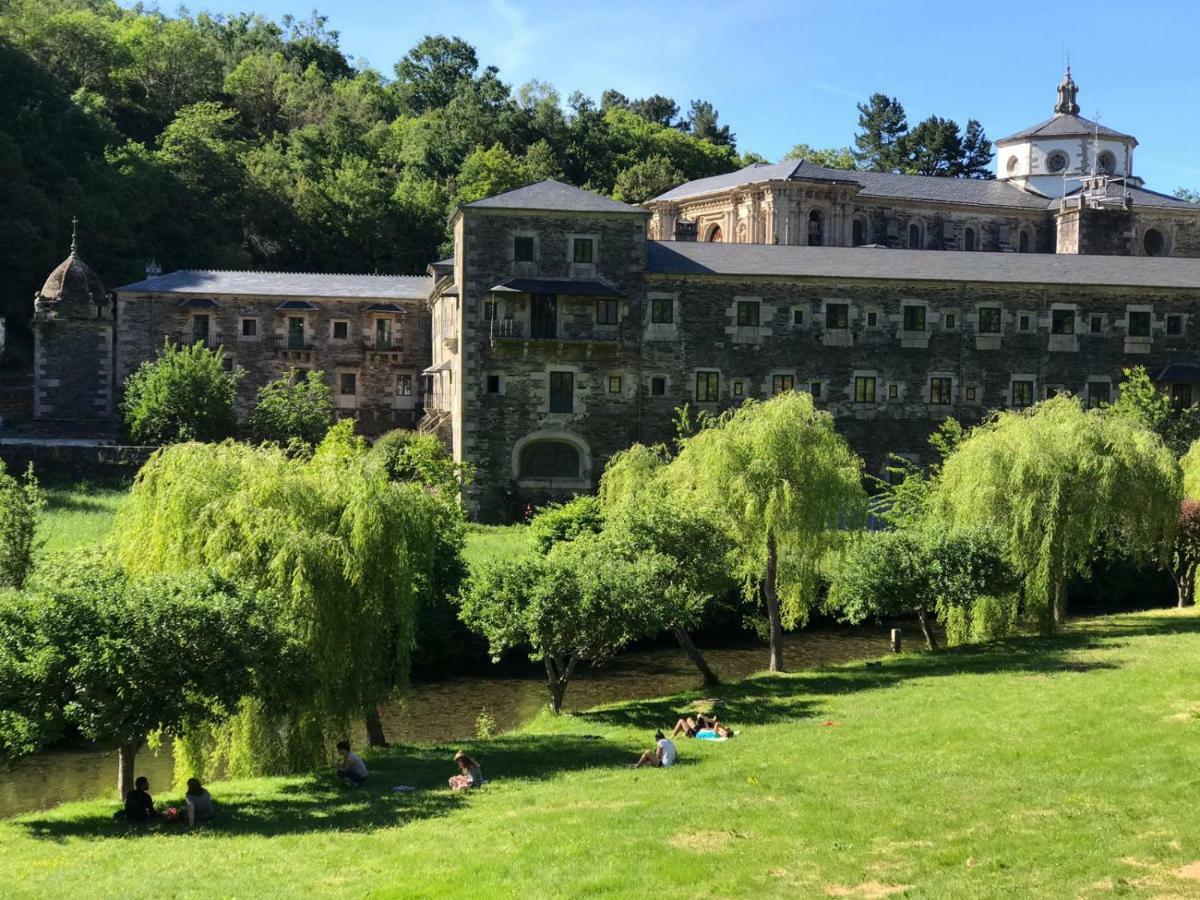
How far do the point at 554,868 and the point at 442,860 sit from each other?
1463 millimetres

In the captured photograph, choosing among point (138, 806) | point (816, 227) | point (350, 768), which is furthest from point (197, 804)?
point (816, 227)

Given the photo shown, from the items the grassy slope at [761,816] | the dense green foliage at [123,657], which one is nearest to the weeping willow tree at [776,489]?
the grassy slope at [761,816]

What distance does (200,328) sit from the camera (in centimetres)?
5484

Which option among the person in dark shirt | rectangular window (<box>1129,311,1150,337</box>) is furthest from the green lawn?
rectangular window (<box>1129,311,1150,337</box>)

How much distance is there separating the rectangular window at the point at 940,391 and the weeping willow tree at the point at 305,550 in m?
29.5

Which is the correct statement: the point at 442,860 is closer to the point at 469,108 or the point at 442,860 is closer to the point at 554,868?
the point at 554,868

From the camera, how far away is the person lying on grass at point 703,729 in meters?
23.5

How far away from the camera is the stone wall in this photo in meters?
54.5

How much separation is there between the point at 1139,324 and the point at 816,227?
2016cm

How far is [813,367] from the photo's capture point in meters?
47.8

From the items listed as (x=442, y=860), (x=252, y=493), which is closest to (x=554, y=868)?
(x=442, y=860)

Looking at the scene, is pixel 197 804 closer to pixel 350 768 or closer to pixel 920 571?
pixel 350 768

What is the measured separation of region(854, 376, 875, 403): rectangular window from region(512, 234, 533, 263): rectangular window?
12.7m

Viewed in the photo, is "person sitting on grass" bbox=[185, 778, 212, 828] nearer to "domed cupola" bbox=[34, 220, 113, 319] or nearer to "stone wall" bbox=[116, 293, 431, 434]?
"stone wall" bbox=[116, 293, 431, 434]
